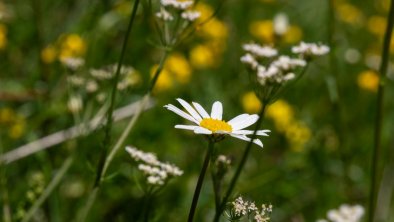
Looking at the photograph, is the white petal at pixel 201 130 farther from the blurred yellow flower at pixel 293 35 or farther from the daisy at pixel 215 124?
the blurred yellow flower at pixel 293 35

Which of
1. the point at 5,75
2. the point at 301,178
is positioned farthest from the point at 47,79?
the point at 301,178

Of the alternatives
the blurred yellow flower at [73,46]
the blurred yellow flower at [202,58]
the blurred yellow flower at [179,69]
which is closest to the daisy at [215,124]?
the blurred yellow flower at [73,46]

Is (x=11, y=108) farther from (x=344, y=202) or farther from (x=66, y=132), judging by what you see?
(x=344, y=202)

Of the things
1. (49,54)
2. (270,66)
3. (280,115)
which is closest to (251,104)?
(280,115)

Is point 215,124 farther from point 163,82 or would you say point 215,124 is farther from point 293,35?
point 293,35

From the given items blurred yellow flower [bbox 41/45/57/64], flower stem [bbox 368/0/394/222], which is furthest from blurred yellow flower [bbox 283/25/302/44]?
flower stem [bbox 368/0/394/222]

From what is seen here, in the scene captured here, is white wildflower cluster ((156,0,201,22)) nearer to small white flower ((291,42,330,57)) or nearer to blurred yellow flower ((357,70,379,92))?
small white flower ((291,42,330,57))

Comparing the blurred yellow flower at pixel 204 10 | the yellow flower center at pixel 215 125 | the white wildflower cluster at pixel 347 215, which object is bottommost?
the blurred yellow flower at pixel 204 10
